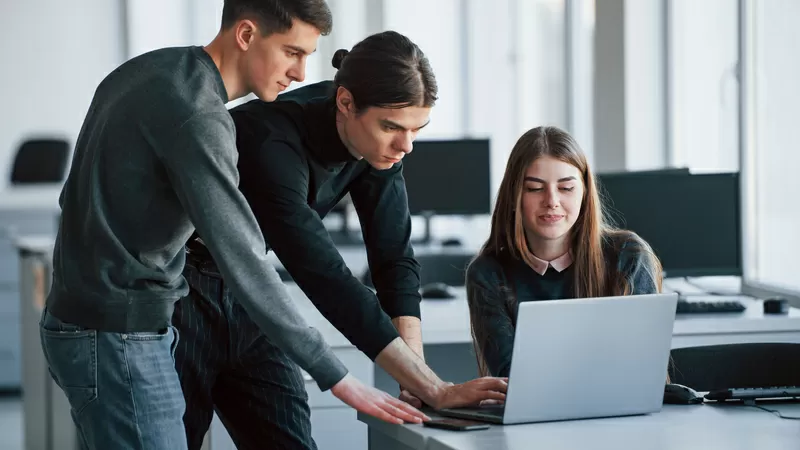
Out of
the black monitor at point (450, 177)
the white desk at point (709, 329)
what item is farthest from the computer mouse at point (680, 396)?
the black monitor at point (450, 177)

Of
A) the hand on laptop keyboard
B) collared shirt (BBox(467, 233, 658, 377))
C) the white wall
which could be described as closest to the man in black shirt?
the hand on laptop keyboard

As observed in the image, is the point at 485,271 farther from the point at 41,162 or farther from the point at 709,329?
Result: the point at 41,162

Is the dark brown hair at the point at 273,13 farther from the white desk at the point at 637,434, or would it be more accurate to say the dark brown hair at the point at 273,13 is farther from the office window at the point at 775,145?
the office window at the point at 775,145

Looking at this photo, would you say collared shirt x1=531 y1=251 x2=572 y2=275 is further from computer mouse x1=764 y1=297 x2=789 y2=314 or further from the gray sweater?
computer mouse x1=764 y1=297 x2=789 y2=314

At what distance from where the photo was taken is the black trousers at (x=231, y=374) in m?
2.12

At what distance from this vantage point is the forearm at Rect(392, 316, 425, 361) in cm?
215

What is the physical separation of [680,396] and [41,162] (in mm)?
6260

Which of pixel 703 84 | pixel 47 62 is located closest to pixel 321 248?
pixel 703 84

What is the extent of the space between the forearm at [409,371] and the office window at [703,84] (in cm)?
230

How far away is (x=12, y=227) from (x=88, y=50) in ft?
8.80

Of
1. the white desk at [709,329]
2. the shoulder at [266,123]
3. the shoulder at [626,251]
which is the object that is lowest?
the white desk at [709,329]

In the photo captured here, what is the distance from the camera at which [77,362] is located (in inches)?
64.9

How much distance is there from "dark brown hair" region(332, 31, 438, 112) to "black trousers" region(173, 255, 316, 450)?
46 centimetres

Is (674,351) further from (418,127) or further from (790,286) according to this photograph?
(790,286)
